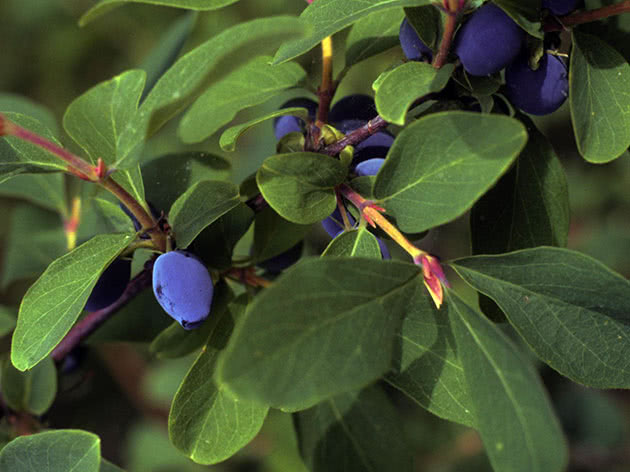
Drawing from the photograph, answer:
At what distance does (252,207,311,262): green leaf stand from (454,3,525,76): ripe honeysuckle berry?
1.12 feet

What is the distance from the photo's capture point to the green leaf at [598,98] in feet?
2.21

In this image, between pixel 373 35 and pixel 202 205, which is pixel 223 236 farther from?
pixel 373 35

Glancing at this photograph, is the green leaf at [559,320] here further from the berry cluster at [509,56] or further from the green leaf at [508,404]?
the berry cluster at [509,56]

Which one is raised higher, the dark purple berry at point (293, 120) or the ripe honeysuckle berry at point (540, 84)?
the ripe honeysuckle berry at point (540, 84)

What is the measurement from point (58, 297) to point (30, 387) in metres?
0.45

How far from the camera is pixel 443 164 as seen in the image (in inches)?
23.4

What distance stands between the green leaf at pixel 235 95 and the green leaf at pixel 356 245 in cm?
17

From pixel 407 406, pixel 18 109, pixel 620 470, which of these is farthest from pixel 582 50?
pixel 620 470

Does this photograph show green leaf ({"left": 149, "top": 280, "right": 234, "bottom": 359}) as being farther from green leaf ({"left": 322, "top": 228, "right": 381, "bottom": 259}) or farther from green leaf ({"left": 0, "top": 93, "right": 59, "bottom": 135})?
green leaf ({"left": 0, "top": 93, "right": 59, "bottom": 135})

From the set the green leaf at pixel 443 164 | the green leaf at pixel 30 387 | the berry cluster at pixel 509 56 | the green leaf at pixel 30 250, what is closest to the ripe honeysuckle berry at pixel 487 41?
the berry cluster at pixel 509 56

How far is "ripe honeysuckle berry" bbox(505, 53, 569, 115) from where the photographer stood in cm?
71

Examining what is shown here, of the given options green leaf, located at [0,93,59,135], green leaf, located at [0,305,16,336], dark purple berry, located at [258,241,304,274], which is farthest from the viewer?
green leaf, located at [0,93,59,135]

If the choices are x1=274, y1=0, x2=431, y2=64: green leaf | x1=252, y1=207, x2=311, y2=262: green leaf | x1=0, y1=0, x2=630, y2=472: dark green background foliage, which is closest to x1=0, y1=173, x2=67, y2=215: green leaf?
x1=0, y1=0, x2=630, y2=472: dark green background foliage

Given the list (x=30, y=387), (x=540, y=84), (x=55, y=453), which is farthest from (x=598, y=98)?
(x=30, y=387)
